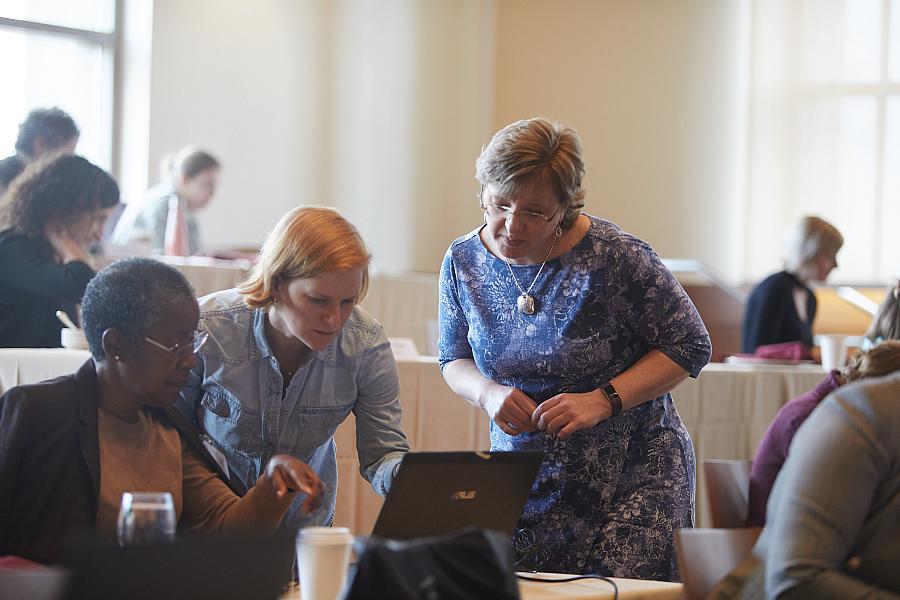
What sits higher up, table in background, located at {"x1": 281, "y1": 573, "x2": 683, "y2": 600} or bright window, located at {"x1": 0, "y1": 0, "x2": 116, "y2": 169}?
bright window, located at {"x1": 0, "y1": 0, "x2": 116, "y2": 169}

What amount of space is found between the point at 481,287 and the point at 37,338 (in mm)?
1739

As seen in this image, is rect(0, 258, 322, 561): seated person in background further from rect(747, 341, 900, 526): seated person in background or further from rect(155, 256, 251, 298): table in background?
rect(155, 256, 251, 298): table in background

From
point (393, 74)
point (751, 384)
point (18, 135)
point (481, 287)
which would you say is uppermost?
point (393, 74)

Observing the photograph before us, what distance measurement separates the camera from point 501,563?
1.30 meters

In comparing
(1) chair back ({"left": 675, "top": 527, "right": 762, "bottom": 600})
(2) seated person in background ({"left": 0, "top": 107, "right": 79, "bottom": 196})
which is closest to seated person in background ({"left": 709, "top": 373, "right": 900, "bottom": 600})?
(1) chair back ({"left": 675, "top": 527, "right": 762, "bottom": 600})

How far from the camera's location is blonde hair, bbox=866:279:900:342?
427cm

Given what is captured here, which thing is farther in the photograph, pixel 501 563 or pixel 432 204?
pixel 432 204

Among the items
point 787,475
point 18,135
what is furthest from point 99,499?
point 18,135

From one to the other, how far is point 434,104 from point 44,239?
5393mm

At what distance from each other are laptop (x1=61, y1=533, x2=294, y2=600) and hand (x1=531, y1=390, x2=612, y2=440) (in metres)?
0.90

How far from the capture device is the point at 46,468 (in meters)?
Answer: 1.78

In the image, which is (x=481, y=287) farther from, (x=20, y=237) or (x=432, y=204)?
(x=432, y=204)

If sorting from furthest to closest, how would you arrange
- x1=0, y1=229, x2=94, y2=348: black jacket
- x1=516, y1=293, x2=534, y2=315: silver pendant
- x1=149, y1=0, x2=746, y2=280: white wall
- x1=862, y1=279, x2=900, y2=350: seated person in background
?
x1=149, y1=0, x2=746, y2=280: white wall → x1=862, y1=279, x2=900, y2=350: seated person in background → x1=0, y1=229, x2=94, y2=348: black jacket → x1=516, y1=293, x2=534, y2=315: silver pendant

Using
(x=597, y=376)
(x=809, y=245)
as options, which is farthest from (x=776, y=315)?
(x=597, y=376)
